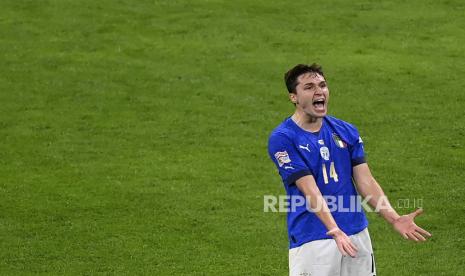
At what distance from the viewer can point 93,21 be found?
88.1ft

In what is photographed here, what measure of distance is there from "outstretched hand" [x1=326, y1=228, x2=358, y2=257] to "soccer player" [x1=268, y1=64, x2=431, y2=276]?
1.07 ft

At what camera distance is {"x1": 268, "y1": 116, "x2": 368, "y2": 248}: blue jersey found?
9.23 meters

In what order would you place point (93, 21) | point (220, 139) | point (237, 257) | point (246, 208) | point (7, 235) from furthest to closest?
point (93, 21) → point (220, 139) → point (246, 208) → point (7, 235) → point (237, 257)

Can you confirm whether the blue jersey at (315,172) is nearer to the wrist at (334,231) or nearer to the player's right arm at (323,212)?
the player's right arm at (323,212)

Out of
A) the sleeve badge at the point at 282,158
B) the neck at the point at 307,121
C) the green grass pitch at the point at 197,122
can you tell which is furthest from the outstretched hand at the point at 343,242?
the green grass pitch at the point at 197,122

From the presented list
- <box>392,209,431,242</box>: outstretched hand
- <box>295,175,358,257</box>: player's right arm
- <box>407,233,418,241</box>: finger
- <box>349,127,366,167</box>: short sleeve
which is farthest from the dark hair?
<box>407,233,418,241</box>: finger

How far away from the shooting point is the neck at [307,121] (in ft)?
30.8

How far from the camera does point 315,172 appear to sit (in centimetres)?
930

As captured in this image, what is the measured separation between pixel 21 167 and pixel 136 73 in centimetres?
563

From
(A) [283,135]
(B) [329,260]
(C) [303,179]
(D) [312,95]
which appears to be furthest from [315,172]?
(B) [329,260]

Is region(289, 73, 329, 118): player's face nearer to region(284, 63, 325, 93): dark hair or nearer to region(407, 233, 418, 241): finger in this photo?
region(284, 63, 325, 93): dark hair

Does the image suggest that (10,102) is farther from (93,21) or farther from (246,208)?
(246,208)

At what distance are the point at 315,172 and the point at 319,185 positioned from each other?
12 centimetres

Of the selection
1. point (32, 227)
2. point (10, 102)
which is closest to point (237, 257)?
point (32, 227)
